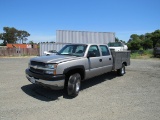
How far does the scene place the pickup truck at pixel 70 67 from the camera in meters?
5.41

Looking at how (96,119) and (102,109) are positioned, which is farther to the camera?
(102,109)

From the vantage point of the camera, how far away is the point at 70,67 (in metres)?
5.71

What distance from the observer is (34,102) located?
5.25 meters

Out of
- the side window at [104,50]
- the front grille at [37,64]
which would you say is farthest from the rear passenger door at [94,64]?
the front grille at [37,64]

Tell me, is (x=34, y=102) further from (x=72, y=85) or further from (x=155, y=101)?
(x=155, y=101)

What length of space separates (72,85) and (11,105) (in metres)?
1.98

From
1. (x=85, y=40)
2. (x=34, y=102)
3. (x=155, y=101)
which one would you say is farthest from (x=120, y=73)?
(x=85, y=40)

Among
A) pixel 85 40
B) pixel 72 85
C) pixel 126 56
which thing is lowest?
pixel 72 85

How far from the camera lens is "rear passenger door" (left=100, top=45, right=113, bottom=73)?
7691 millimetres

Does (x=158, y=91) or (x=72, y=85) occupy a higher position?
(x=72, y=85)

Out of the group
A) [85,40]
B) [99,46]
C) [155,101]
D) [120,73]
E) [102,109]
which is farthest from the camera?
[85,40]

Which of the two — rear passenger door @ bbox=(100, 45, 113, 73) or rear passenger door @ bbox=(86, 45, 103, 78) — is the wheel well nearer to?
rear passenger door @ bbox=(86, 45, 103, 78)

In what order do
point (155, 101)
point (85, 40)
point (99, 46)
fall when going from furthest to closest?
point (85, 40)
point (99, 46)
point (155, 101)

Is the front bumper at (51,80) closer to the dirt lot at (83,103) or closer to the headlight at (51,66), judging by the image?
the headlight at (51,66)
